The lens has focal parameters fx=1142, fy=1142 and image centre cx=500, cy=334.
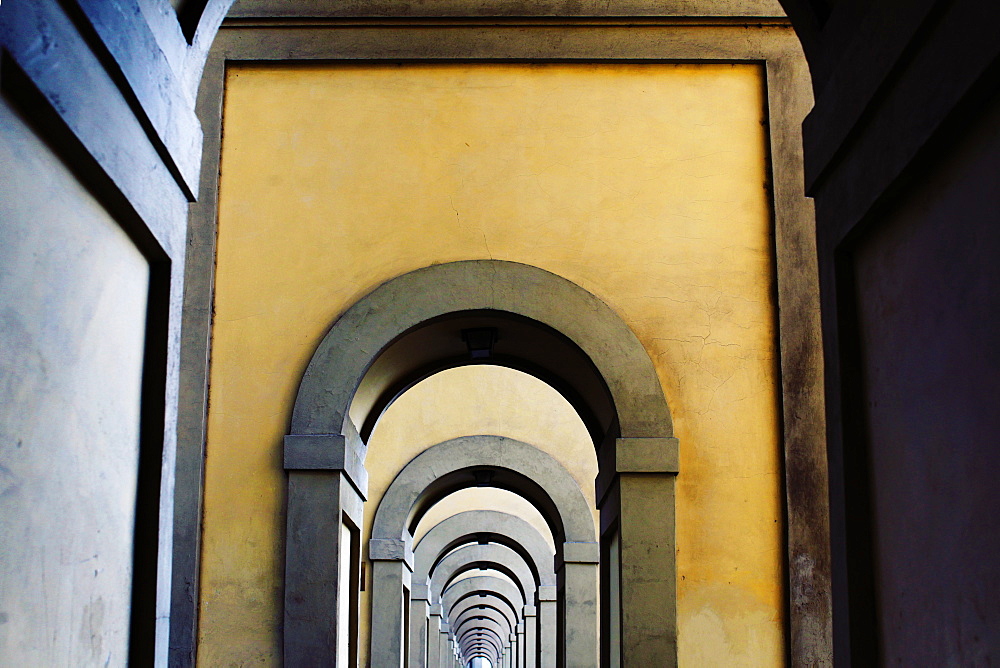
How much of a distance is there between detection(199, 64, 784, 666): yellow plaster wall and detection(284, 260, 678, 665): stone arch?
152 mm

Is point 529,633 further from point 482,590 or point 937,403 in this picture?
point 937,403

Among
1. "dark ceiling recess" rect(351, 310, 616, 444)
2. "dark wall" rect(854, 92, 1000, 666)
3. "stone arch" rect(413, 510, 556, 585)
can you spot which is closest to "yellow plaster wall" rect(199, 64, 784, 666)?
"dark ceiling recess" rect(351, 310, 616, 444)

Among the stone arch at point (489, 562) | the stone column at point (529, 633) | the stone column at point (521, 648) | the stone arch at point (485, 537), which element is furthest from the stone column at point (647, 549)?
the stone column at point (521, 648)

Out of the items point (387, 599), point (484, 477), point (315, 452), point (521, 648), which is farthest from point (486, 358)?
point (521, 648)

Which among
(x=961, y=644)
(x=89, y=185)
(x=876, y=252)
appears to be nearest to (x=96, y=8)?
(x=89, y=185)

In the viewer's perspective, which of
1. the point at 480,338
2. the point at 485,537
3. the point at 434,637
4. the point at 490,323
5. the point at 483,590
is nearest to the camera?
the point at 490,323

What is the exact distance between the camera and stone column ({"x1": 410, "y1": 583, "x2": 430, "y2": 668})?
59.4 feet

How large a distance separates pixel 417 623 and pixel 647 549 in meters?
12.2

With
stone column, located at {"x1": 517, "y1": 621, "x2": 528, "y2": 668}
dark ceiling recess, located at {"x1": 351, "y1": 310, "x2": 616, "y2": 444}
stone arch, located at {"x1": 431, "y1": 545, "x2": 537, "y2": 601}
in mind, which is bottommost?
stone column, located at {"x1": 517, "y1": 621, "x2": 528, "y2": 668}

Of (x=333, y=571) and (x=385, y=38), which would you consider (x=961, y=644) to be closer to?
(x=333, y=571)

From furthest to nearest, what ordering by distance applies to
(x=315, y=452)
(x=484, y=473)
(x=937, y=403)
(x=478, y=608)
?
1. (x=478, y=608)
2. (x=484, y=473)
3. (x=315, y=452)
4. (x=937, y=403)

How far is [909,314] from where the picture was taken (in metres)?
3.13

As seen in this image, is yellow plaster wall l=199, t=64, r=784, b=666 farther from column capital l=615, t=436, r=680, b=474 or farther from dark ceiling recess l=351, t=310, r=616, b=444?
dark ceiling recess l=351, t=310, r=616, b=444

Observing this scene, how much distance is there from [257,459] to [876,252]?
4635 millimetres
